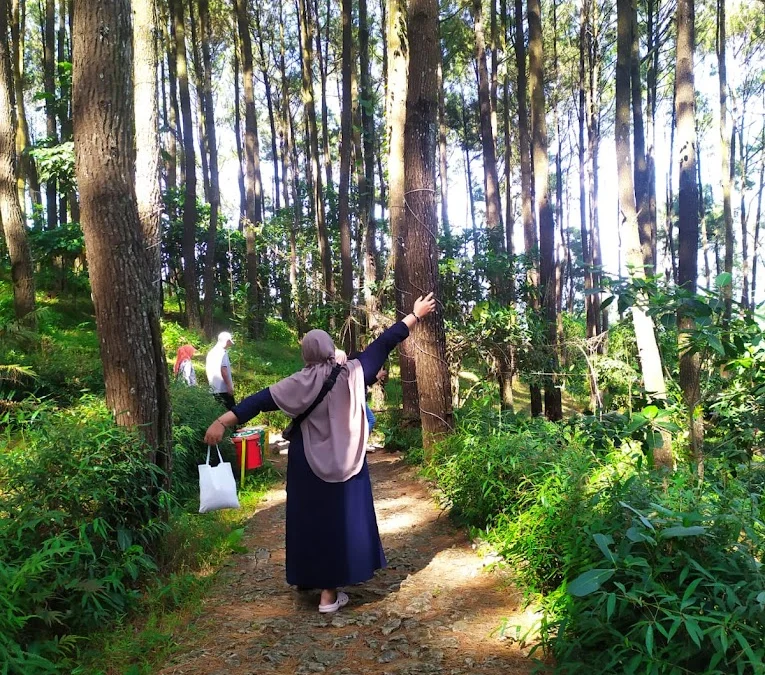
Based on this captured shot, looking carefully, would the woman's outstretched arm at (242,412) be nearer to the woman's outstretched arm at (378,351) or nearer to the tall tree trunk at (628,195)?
the woman's outstretched arm at (378,351)

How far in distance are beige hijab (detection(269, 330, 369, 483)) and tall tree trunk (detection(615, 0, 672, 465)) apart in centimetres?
437

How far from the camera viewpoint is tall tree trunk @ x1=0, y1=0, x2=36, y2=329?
28.1 ft

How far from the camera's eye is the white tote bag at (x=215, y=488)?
4.14 metres

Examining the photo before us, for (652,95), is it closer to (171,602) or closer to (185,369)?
(185,369)

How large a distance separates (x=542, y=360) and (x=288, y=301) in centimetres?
1467

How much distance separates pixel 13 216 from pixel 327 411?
24.3 feet

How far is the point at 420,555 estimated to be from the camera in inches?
181

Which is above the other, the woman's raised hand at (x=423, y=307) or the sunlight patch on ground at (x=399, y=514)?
the woman's raised hand at (x=423, y=307)

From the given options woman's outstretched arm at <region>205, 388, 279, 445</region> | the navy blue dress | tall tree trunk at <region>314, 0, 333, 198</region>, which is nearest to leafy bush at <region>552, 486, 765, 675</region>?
the navy blue dress

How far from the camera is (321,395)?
370 centimetres

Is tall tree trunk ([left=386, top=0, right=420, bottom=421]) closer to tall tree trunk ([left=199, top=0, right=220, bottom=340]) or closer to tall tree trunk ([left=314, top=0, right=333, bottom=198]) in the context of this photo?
tall tree trunk ([left=199, top=0, right=220, bottom=340])

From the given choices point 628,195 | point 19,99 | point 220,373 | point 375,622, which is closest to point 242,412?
point 375,622

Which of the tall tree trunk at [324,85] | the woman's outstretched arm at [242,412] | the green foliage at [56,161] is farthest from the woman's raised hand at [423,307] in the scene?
the tall tree trunk at [324,85]

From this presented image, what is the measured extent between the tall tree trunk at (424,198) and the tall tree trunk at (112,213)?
3.09 meters
